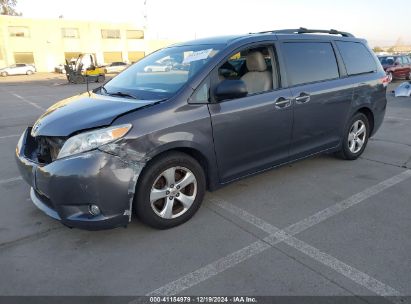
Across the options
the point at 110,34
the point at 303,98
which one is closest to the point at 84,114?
the point at 303,98

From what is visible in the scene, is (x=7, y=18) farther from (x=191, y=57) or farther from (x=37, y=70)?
(x=191, y=57)

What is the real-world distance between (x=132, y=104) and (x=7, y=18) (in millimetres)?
50842

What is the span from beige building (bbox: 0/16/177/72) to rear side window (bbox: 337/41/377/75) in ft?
162

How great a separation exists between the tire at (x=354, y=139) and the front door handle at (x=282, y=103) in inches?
54.9

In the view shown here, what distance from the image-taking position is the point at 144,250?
2.91 metres

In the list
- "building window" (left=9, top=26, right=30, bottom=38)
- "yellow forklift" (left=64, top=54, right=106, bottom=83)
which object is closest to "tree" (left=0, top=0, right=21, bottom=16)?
"building window" (left=9, top=26, right=30, bottom=38)

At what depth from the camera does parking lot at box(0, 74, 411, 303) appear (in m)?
2.46

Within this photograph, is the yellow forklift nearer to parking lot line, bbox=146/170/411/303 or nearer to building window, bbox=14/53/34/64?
building window, bbox=14/53/34/64

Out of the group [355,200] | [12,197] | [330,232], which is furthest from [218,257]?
[12,197]

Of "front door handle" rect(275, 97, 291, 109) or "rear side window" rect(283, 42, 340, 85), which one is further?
"rear side window" rect(283, 42, 340, 85)

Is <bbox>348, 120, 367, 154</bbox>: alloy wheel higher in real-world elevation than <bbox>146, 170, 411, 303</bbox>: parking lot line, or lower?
higher

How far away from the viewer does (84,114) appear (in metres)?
3.03

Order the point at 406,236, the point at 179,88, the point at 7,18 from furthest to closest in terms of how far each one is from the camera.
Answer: the point at 7,18
the point at 179,88
the point at 406,236

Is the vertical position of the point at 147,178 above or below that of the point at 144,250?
above
